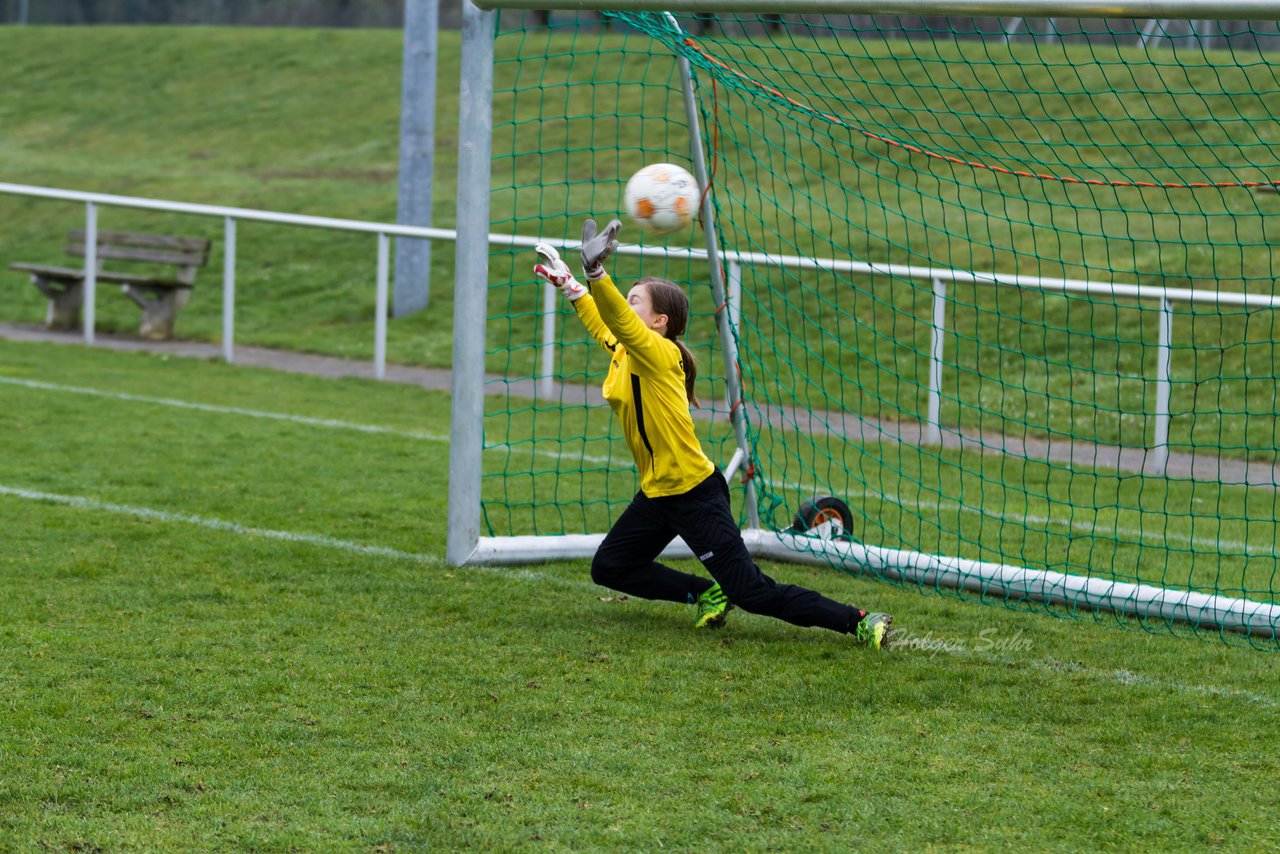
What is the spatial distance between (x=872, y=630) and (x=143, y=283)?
34.8 ft

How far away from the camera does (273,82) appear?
29438 millimetres

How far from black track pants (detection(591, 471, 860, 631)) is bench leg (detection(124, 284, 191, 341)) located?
1005cm

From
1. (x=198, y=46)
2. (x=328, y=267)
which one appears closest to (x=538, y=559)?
(x=328, y=267)

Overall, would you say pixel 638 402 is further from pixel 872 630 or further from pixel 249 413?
pixel 249 413

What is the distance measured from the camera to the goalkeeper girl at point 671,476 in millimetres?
5102

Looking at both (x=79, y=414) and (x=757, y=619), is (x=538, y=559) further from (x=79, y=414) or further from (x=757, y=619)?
(x=79, y=414)

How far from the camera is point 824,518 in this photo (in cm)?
653

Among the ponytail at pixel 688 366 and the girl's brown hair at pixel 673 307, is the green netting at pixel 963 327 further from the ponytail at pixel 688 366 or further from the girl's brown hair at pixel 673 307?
the ponytail at pixel 688 366

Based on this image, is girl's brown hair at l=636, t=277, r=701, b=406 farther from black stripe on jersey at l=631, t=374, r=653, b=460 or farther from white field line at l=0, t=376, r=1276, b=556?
white field line at l=0, t=376, r=1276, b=556

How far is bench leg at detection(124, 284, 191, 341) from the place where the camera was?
14.3 metres

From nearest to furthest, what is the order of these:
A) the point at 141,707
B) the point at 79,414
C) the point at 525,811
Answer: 1. the point at 525,811
2. the point at 141,707
3. the point at 79,414

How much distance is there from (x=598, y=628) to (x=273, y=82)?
86.3 feet

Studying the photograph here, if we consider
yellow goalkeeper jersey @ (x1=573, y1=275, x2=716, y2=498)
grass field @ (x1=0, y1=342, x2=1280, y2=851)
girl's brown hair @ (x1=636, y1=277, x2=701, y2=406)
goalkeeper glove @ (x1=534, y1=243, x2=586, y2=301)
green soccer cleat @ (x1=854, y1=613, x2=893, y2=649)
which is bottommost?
grass field @ (x1=0, y1=342, x2=1280, y2=851)

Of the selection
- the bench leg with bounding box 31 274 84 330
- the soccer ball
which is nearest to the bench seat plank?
the bench leg with bounding box 31 274 84 330
